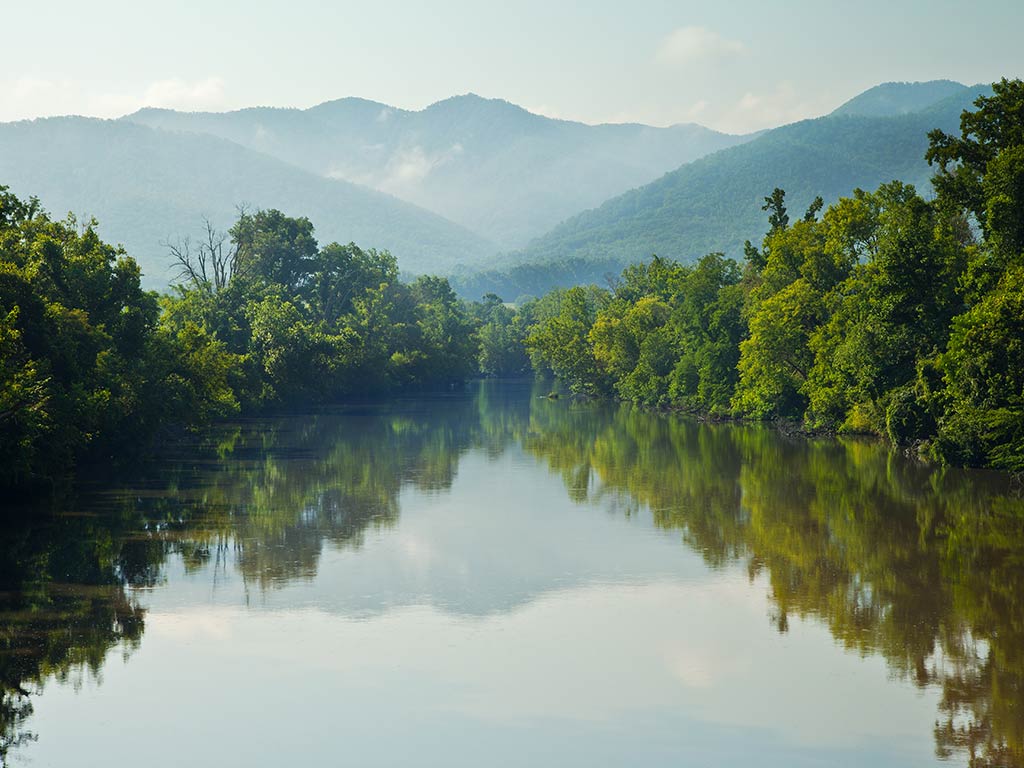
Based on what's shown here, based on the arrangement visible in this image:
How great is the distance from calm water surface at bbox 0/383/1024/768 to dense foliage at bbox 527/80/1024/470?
4.08 meters

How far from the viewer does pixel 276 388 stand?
295ft

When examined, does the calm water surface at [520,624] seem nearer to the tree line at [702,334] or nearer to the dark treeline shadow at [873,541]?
the dark treeline shadow at [873,541]

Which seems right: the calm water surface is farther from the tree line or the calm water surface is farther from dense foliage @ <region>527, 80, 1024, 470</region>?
dense foliage @ <region>527, 80, 1024, 470</region>

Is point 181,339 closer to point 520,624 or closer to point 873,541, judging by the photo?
point 873,541

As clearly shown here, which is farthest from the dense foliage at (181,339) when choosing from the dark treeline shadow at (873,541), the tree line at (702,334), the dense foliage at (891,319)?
the dense foliage at (891,319)

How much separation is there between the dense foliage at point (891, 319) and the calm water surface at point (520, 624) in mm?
4080

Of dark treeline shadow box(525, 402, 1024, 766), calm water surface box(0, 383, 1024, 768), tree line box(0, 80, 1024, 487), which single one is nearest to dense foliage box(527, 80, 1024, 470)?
tree line box(0, 80, 1024, 487)

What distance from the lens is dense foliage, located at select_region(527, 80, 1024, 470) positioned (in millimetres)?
43781

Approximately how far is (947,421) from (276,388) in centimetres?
5448

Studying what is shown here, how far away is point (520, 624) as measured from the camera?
24.4m

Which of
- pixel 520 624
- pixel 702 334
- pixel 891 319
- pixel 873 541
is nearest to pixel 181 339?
pixel 891 319

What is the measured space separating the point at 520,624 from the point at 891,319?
111ft

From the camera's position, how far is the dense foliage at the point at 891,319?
4378cm

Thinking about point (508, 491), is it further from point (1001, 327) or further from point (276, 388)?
point (276, 388)
